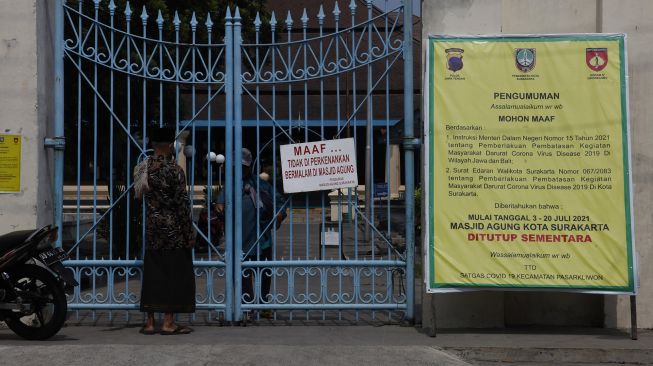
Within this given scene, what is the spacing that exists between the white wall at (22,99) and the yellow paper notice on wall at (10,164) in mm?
42

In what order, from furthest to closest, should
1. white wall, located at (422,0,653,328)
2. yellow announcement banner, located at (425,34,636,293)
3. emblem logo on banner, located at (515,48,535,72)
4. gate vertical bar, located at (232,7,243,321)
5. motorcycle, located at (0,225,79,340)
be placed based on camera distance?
gate vertical bar, located at (232,7,243,321) < white wall, located at (422,0,653,328) < emblem logo on banner, located at (515,48,535,72) < yellow announcement banner, located at (425,34,636,293) < motorcycle, located at (0,225,79,340)

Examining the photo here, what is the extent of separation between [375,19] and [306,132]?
3.84 feet

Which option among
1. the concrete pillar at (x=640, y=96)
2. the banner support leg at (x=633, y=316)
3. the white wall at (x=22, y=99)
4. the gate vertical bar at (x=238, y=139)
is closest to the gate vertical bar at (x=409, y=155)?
the gate vertical bar at (x=238, y=139)

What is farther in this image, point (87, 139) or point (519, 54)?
→ point (87, 139)

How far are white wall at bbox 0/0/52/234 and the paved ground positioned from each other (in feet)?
3.58

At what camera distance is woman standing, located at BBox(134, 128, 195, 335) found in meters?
6.52

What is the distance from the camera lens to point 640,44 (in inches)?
266

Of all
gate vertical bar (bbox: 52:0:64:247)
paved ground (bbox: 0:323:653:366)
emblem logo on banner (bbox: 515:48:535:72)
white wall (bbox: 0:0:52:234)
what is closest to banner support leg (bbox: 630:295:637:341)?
paved ground (bbox: 0:323:653:366)

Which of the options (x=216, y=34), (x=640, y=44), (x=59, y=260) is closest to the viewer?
(x=59, y=260)

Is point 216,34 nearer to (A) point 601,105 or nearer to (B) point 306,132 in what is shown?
(B) point 306,132

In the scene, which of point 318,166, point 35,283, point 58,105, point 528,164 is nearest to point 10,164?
point 58,105

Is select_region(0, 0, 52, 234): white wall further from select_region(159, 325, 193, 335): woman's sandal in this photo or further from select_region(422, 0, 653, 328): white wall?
select_region(422, 0, 653, 328): white wall

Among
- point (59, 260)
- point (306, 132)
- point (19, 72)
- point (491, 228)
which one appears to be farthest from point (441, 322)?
point (19, 72)

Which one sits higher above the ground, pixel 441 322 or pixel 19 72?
pixel 19 72
